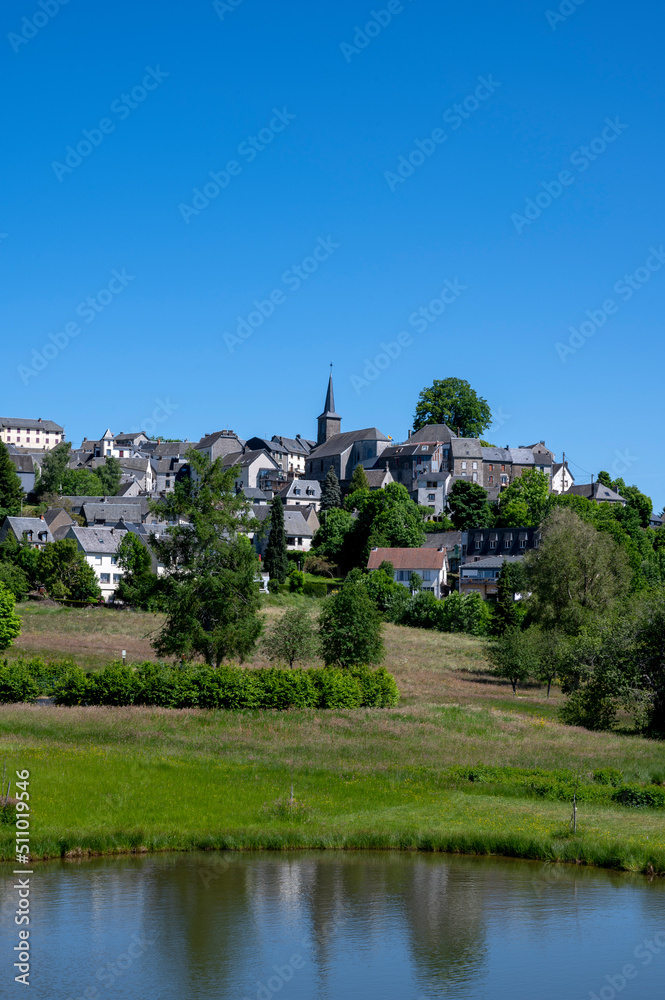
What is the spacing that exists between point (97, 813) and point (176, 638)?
22263 mm

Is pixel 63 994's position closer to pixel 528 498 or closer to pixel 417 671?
pixel 417 671

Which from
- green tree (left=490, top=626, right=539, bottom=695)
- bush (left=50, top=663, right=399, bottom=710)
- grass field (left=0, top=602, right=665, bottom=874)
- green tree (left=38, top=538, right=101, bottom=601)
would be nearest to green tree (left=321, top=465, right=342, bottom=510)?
green tree (left=38, top=538, right=101, bottom=601)

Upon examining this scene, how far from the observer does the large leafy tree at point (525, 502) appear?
124875mm

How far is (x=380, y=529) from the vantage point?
385 ft

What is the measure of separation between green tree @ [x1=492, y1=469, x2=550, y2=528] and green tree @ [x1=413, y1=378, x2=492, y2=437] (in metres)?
25.4

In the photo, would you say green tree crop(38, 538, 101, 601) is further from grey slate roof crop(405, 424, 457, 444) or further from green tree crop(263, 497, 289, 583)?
grey slate roof crop(405, 424, 457, 444)

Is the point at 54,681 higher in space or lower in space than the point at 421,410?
lower

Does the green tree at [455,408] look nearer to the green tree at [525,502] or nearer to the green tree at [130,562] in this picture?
the green tree at [525,502]

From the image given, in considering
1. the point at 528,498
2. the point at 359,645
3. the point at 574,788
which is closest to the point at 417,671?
the point at 359,645

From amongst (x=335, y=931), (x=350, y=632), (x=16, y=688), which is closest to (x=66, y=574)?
(x=350, y=632)

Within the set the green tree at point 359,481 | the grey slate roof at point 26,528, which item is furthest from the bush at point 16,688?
the green tree at point 359,481

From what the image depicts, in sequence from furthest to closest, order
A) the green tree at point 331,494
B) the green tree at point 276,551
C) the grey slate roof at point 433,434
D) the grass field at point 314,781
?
the grey slate roof at point 433,434 → the green tree at point 331,494 → the green tree at point 276,551 → the grass field at point 314,781

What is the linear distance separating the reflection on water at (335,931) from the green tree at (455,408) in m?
138

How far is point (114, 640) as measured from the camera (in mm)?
68062
